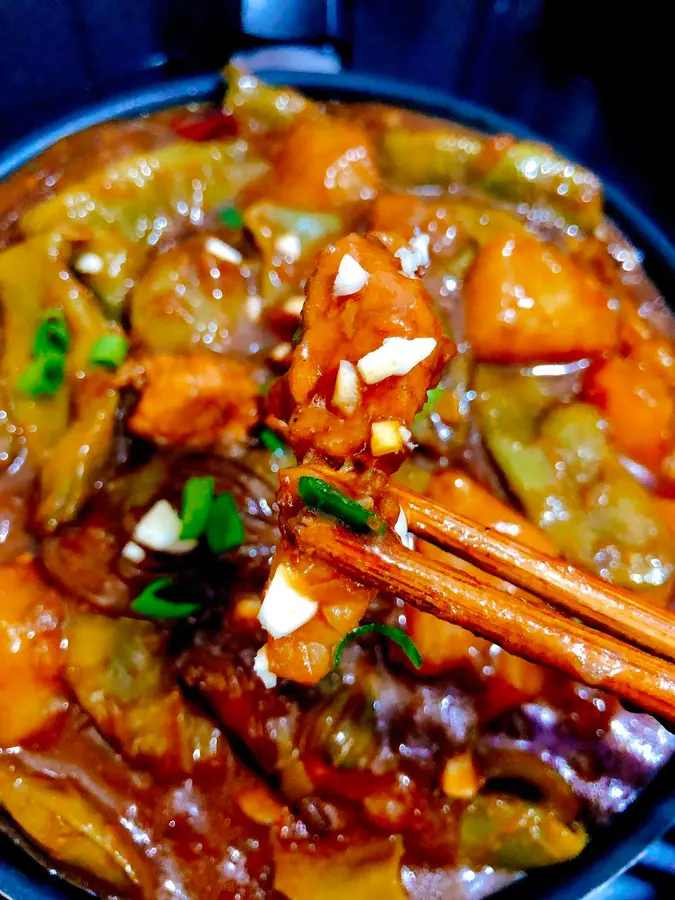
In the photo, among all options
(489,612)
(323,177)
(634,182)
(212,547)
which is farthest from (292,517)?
(634,182)

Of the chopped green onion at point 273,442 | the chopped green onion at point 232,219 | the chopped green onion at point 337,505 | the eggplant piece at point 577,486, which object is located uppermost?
the chopped green onion at point 337,505

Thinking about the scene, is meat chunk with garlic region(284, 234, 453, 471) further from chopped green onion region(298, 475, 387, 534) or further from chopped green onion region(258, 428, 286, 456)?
chopped green onion region(258, 428, 286, 456)

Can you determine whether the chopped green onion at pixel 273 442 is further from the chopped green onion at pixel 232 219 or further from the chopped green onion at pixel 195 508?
the chopped green onion at pixel 232 219

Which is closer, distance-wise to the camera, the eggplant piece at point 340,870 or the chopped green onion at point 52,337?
the eggplant piece at point 340,870

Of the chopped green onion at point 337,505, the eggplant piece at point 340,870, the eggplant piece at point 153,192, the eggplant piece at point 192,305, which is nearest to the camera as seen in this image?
the chopped green onion at point 337,505

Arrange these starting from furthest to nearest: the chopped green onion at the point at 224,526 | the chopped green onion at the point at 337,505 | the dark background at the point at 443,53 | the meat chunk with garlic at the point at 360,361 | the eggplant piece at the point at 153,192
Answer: the dark background at the point at 443,53, the eggplant piece at the point at 153,192, the chopped green onion at the point at 224,526, the meat chunk with garlic at the point at 360,361, the chopped green onion at the point at 337,505

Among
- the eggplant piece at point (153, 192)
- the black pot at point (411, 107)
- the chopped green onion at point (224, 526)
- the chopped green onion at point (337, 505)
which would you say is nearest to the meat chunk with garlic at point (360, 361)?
the chopped green onion at point (337, 505)

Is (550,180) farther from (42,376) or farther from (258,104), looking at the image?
(42,376)
